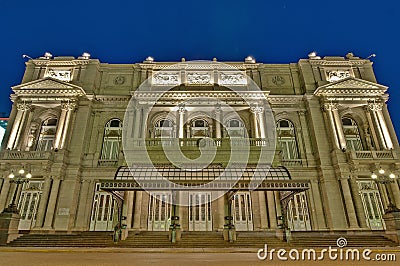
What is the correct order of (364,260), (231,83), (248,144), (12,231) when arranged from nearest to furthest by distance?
1. (364,260)
2. (12,231)
3. (248,144)
4. (231,83)

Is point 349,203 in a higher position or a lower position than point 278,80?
lower

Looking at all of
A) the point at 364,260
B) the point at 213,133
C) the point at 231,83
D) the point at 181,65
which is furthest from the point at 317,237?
Answer: the point at 181,65

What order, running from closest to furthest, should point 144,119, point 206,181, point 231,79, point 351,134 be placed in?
point 206,181 → point 144,119 → point 351,134 → point 231,79

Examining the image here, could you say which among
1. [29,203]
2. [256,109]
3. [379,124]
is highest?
[256,109]

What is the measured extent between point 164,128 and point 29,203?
42.7 ft

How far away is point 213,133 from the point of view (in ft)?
86.0

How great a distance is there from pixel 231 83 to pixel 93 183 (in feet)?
53.4

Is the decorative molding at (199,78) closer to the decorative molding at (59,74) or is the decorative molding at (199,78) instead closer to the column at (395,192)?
the decorative molding at (59,74)

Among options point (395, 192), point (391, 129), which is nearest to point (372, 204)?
point (395, 192)

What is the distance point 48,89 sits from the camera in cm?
2611

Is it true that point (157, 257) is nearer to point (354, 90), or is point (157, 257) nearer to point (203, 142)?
point (203, 142)

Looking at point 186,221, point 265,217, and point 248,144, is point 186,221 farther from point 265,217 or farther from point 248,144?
point 248,144

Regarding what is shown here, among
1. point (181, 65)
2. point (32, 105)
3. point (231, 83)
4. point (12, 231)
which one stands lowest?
point (12, 231)

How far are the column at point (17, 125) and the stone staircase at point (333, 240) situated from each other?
78.1 ft
